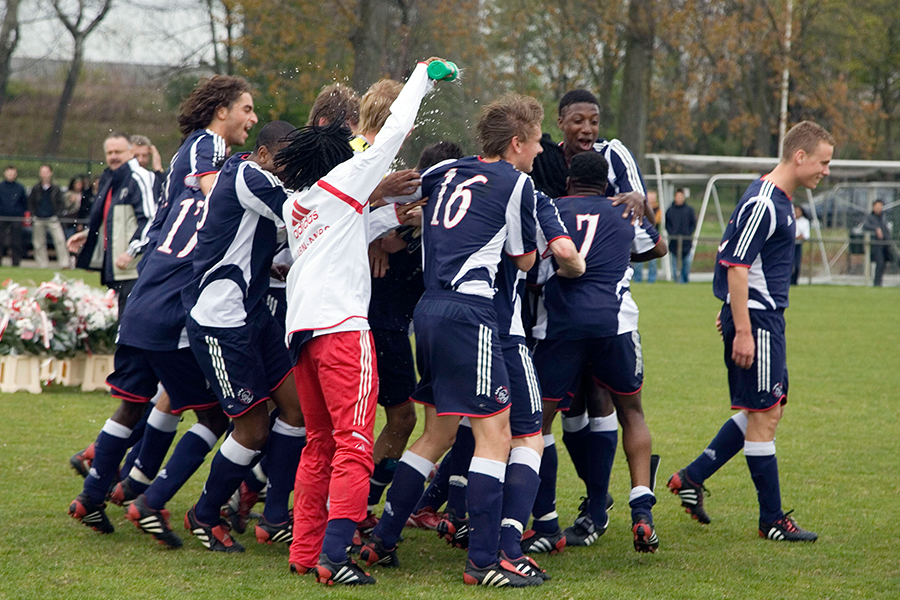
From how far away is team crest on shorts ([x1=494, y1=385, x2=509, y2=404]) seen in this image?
4215mm

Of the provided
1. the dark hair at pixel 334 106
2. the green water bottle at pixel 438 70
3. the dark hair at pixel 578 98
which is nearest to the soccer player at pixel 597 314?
the dark hair at pixel 578 98

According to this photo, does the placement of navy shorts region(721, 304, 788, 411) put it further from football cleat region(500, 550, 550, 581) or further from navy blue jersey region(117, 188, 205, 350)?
navy blue jersey region(117, 188, 205, 350)

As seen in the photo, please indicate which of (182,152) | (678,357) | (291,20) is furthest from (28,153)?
(182,152)

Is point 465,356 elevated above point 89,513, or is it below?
above

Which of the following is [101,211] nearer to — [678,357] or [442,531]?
[442,531]

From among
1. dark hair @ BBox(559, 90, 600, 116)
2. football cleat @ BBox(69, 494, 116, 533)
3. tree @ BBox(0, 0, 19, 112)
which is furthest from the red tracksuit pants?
tree @ BBox(0, 0, 19, 112)

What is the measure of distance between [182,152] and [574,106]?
2.11 metres

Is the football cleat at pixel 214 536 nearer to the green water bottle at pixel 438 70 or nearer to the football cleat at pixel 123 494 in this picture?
the football cleat at pixel 123 494

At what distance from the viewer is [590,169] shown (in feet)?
16.1

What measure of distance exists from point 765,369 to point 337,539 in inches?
97.2

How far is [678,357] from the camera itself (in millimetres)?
12234

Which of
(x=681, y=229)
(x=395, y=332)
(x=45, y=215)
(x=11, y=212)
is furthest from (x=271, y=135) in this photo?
(x=681, y=229)

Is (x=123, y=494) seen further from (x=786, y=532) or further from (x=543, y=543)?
(x=786, y=532)

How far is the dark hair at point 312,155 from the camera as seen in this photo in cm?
437
